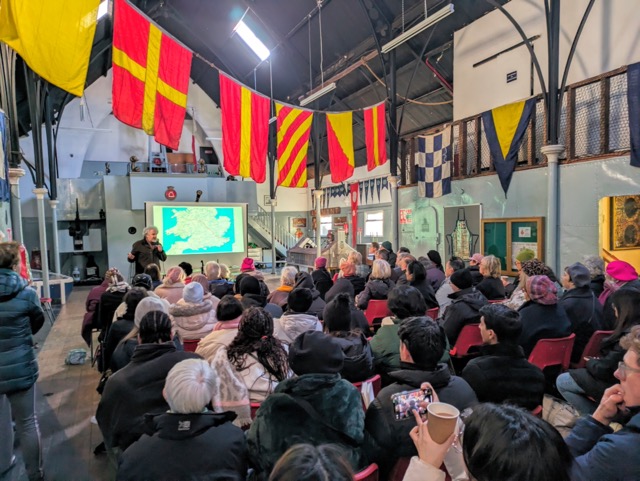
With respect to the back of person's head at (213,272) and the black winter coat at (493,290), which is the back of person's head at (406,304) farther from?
the back of person's head at (213,272)

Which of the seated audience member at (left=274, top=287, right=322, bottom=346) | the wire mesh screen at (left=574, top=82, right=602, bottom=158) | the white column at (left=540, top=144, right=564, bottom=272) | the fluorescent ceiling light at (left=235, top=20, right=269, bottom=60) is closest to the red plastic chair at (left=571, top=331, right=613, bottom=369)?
the seated audience member at (left=274, top=287, right=322, bottom=346)

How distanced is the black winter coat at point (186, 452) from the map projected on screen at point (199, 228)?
9855mm

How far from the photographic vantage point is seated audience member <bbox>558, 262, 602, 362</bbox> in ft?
9.44

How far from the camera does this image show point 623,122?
502 centimetres

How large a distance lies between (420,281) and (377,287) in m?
0.46

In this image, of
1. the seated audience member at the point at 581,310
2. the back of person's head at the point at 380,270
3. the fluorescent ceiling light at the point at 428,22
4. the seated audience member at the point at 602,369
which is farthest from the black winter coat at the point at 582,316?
the fluorescent ceiling light at the point at 428,22

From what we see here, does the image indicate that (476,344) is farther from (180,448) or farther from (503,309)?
(180,448)

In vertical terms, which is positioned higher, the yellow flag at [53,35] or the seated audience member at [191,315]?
the yellow flag at [53,35]

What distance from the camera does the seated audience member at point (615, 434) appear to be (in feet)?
3.37

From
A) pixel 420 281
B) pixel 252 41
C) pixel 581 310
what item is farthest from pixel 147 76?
pixel 252 41

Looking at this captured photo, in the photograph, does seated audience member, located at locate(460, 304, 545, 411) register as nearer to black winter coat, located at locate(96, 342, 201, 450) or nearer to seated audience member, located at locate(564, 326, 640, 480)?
seated audience member, located at locate(564, 326, 640, 480)

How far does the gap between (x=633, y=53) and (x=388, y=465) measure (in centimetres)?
651

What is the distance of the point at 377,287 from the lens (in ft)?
13.1

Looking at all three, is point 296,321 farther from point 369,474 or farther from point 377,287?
point 377,287
